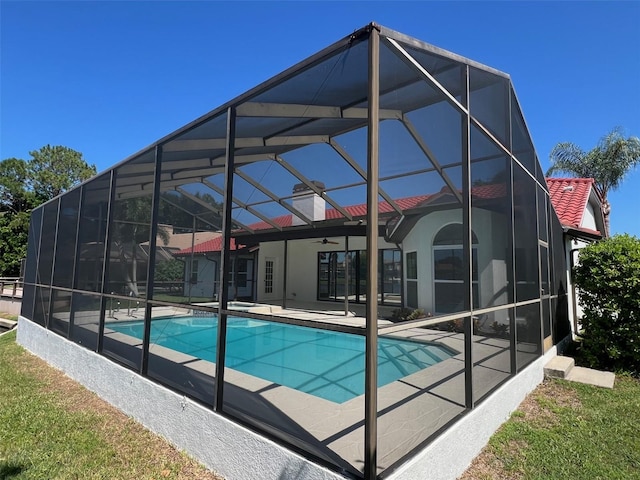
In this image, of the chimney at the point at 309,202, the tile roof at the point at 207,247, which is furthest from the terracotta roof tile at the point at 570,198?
the tile roof at the point at 207,247

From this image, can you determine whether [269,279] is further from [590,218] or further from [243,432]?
[243,432]

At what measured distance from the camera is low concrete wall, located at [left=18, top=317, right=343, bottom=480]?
2664 mm

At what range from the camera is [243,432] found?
9.79ft

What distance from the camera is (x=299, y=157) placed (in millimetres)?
8164

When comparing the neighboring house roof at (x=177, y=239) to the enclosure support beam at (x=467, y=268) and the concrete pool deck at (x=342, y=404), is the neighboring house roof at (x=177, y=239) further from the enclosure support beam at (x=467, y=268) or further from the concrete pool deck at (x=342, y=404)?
the enclosure support beam at (x=467, y=268)

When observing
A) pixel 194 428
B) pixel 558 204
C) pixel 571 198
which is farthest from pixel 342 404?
pixel 571 198

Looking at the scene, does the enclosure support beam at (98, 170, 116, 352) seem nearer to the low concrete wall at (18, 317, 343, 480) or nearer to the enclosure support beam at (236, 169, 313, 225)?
the low concrete wall at (18, 317, 343, 480)

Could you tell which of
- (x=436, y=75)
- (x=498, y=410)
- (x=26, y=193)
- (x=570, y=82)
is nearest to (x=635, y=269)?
(x=498, y=410)

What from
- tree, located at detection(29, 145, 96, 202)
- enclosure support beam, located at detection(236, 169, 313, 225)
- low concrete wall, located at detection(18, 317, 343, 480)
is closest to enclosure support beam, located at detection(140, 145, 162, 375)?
low concrete wall, located at detection(18, 317, 343, 480)

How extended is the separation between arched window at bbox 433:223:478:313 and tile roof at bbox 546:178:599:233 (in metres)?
6.76

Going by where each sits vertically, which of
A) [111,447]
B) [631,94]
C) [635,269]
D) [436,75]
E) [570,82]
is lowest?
[111,447]

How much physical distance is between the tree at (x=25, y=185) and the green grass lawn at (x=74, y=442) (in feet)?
94.3

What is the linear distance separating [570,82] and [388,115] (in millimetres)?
9367

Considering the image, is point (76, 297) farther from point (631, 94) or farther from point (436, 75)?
point (631, 94)
